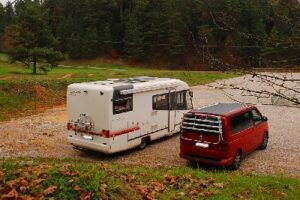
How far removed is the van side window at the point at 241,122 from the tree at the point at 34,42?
111 feet

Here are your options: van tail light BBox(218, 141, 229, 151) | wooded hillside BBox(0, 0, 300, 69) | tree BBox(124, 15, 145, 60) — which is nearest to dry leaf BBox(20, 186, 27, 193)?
van tail light BBox(218, 141, 229, 151)

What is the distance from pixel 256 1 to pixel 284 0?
172 centimetres

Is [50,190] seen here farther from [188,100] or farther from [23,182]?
[188,100]

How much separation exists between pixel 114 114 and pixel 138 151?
7.99 ft

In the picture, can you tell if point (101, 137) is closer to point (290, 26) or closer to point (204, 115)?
point (204, 115)

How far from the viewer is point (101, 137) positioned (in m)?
15.0

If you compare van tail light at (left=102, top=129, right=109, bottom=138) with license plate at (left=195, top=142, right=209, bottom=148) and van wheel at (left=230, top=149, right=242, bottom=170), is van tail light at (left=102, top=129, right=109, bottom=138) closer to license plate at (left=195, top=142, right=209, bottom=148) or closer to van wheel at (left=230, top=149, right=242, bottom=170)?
license plate at (left=195, top=142, right=209, bottom=148)

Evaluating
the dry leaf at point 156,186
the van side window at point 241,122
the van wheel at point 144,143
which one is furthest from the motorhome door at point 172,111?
the dry leaf at point 156,186

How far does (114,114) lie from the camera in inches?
586

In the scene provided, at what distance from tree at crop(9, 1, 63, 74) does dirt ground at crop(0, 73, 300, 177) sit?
78.9 ft

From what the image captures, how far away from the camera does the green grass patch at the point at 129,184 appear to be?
727 cm

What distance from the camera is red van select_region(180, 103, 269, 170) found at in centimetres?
1350

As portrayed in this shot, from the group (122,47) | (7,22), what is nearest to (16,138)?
(122,47)

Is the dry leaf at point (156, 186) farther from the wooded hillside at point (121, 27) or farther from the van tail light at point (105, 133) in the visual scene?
the wooded hillside at point (121, 27)
